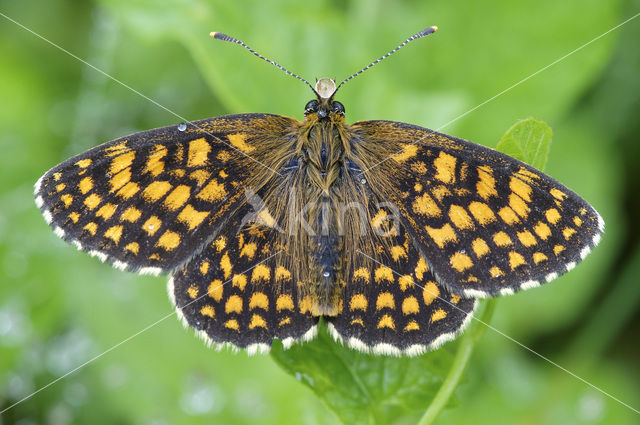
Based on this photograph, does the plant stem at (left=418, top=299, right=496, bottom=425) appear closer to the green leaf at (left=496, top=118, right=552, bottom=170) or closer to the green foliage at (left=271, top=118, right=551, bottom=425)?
the green foliage at (left=271, top=118, right=551, bottom=425)

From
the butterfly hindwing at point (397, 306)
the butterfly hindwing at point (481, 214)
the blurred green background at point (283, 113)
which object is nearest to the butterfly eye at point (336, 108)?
the butterfly hindwing at point (481, 214)

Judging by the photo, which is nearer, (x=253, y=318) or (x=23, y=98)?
(x=253, y=318)

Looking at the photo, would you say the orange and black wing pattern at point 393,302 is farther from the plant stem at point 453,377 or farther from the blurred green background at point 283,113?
the blurred green background at point 283,113

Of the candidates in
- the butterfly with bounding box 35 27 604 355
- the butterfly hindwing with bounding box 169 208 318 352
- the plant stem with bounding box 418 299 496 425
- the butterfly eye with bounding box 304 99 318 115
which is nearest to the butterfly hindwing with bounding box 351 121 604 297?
the butterfly with bounding box 35 27 604 355

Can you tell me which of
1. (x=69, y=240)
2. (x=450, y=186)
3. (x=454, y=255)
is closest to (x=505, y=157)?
(x=450, y=186)

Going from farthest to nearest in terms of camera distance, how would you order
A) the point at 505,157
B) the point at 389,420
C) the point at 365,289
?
1. the point at 389,420
2. the point at 365,289
3. the point at 505,157

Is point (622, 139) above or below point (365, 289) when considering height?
above

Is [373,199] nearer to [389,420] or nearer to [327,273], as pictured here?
[327,273]
